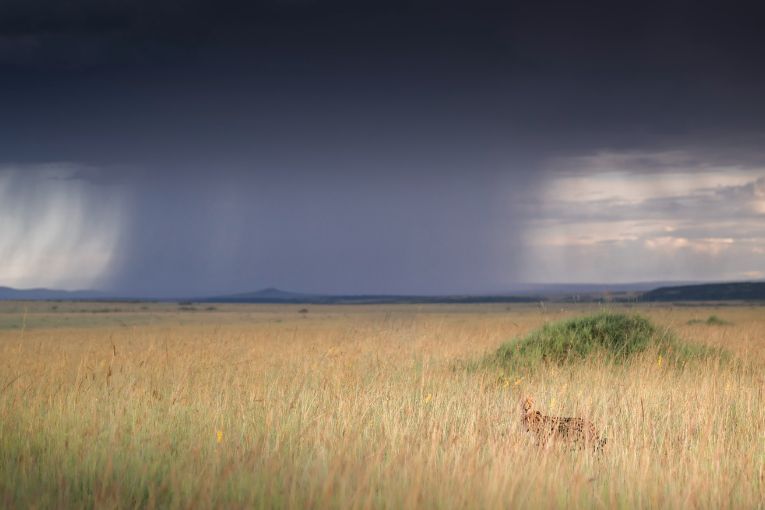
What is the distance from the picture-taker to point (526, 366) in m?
14.3

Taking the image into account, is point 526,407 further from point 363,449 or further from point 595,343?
point 595,343

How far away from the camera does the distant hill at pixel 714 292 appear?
519 feet

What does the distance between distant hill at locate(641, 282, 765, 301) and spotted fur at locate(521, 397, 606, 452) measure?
15073cm

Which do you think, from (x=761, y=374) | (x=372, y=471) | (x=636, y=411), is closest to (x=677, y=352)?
(x=761, y=374)

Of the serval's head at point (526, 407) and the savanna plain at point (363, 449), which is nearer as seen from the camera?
the savanna plain at point (363, 449)

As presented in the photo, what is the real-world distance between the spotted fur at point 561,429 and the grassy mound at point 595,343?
6.94m

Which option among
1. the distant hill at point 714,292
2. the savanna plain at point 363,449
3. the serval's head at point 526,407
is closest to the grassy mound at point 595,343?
the savanna plain at point 363,449

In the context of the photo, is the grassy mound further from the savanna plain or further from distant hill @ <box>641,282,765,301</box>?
distant hill @ <box>641,282,765,301</box>

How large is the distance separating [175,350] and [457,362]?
5465 mm

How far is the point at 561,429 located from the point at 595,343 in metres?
8.63

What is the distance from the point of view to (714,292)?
6614 inches

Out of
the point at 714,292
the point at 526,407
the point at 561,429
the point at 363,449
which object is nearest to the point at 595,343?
the point at 526,407

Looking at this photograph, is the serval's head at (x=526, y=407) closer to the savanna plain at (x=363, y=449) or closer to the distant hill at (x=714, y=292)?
the savanna plain at (x=363, y=449)

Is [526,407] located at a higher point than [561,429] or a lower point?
higher
